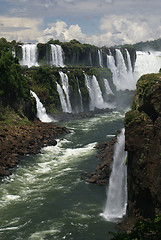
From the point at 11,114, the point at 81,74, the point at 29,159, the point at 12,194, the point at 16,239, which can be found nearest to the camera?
the point at 16,239

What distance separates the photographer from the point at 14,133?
42.7m

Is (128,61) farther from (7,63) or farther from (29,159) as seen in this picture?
(29,159)

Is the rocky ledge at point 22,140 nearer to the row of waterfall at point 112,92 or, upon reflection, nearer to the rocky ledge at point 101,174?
the rocky ledge at point 101,174

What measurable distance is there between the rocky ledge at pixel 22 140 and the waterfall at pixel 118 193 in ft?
38.5

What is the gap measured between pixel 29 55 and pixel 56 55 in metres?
7.26

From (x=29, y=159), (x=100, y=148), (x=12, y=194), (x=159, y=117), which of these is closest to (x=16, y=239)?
(x=12, y=194)

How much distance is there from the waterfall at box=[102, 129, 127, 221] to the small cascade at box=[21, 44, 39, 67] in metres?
60.2

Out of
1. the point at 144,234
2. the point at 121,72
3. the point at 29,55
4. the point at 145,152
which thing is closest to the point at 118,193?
the point at 145,152

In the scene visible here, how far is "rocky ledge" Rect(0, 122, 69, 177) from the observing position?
1334 inches

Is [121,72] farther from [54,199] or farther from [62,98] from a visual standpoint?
[54,199]

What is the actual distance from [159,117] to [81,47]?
254 ft

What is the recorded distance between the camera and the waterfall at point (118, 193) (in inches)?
847

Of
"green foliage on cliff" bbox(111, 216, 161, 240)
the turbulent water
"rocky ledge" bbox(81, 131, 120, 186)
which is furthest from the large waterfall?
"green foliage on cliff" bbox(111, 216, 161, 240)

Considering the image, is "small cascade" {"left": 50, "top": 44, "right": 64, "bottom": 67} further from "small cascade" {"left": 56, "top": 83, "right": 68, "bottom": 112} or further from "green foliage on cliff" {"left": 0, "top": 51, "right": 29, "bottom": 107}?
"green foliage on cliff" {"left": 0, "top": 51, "right": 29, "bottom": 107}
